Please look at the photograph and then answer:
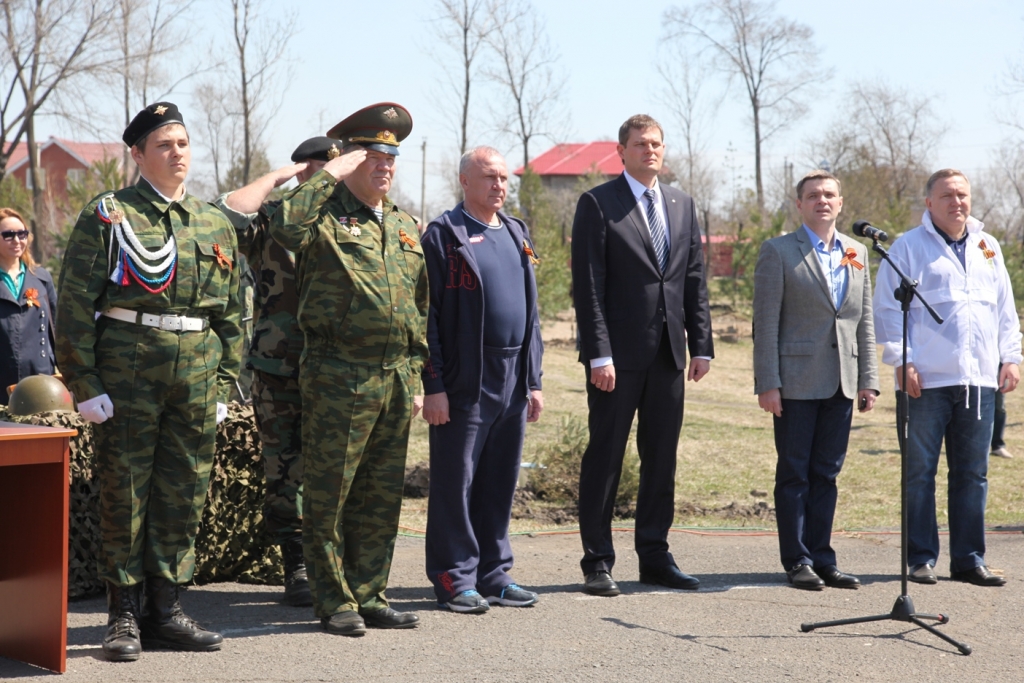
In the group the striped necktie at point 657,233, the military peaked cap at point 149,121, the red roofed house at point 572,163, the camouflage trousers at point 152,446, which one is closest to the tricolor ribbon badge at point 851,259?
the striped necktie at point 657,233

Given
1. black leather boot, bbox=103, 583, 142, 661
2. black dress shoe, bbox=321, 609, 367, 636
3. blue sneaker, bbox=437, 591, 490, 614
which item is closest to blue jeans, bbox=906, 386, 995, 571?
blue sneaker, bbox=437, 591, 490, 614

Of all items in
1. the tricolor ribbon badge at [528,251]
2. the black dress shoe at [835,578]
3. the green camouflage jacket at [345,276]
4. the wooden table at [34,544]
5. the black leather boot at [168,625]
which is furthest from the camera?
the black dress shoe at [835,578]

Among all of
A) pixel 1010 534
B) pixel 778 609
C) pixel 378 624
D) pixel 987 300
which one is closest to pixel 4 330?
pixel 378 624

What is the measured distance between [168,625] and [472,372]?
1760 millimetres

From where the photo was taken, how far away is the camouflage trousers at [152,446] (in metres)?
4.30

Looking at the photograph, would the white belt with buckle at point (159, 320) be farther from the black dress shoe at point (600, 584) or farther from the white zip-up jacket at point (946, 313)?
the white zip-up jacket at point (946, 313)

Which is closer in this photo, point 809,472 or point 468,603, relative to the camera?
point 468,603

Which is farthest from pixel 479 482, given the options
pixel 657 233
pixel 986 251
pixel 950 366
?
pixel 986 251

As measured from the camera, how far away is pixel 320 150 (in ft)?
17.5

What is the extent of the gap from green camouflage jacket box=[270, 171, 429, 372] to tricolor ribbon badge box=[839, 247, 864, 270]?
2.63m

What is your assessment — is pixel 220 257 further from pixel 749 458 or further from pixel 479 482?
pixel 749 458

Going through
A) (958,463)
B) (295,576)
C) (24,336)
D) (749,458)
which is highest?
(24,336)

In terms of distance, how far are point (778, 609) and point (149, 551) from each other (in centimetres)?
300

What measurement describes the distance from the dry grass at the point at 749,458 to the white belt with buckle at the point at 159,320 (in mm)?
3639
